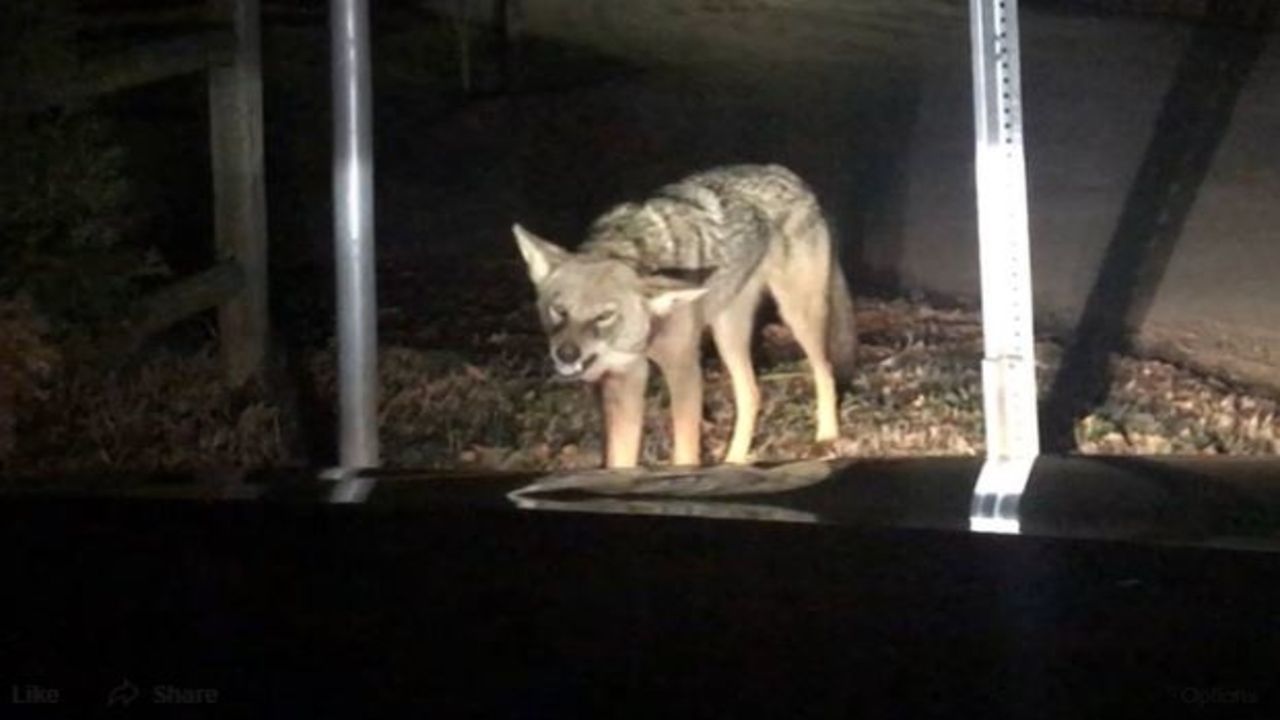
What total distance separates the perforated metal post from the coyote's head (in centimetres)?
110

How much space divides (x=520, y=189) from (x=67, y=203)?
5.42 m

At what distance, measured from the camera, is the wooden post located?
323 inches

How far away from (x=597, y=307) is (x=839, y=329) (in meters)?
1.55

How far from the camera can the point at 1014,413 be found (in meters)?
5.70

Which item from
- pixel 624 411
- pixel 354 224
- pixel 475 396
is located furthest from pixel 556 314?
pixel 475 396

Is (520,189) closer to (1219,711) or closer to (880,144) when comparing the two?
(880,144)

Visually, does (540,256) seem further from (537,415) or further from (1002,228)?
(537,415)

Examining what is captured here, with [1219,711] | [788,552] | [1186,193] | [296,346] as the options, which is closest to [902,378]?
[296,346]

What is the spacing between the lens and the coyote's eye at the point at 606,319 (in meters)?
6.50

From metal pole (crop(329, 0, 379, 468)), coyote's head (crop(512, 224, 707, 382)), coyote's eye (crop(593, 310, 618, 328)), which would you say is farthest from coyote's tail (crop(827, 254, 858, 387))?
metal pole (crop(329, 0, 379, 468))

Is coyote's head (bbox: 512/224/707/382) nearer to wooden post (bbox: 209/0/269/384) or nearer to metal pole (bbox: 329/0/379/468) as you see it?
metal pole (bbox: 329/0/379/468)

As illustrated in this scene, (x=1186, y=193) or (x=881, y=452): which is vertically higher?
(x=1186, y=193)

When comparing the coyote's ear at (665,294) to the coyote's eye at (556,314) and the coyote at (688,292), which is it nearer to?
the coyote at (688,292)

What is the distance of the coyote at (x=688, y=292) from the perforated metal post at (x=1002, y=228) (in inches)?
43.8
